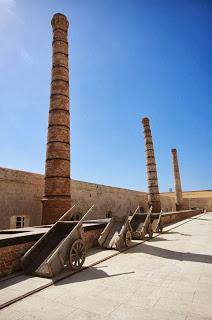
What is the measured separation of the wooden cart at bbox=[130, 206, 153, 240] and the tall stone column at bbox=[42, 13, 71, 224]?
115 inches

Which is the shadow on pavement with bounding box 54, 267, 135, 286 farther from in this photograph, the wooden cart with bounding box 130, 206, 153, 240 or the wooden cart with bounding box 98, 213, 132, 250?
the wooden cart with bounding box 130, 206, 153, 240

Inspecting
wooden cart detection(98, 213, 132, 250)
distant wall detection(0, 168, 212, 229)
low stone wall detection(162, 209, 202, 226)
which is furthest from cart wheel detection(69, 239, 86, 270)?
low stone wall detection(162, 209, 202, 226)

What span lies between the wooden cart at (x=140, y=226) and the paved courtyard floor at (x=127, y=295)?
12.0 ft

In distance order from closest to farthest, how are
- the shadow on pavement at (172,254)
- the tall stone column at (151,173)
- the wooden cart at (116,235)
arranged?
the shadow on pavement at (172,254) → the wooden cart at (116,235) → the tall stone column at (151,173)

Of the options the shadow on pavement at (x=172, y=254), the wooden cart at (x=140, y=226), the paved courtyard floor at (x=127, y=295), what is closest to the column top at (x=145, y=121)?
the wooden cart at (x=140, y=226)

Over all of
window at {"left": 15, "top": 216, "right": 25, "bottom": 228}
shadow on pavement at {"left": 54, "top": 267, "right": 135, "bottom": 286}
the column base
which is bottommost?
shadow on pavement at {"left": 54, "top": 267, "right": 135, "bottom": 286}

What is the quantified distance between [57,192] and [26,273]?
545 centimetres

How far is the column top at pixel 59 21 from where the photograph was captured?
12289 millimetres

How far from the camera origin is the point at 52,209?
1000 cm

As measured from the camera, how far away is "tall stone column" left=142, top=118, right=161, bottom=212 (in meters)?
19.3

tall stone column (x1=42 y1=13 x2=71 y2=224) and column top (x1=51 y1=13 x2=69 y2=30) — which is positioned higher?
column top (x1=51 y1=13 x2=69 y2=30)

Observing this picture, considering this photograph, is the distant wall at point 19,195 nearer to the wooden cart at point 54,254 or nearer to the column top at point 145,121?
the wooden cart at point 54,254

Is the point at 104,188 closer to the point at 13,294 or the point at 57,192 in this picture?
the point at 57,192

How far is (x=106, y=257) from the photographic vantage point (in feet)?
20.4
